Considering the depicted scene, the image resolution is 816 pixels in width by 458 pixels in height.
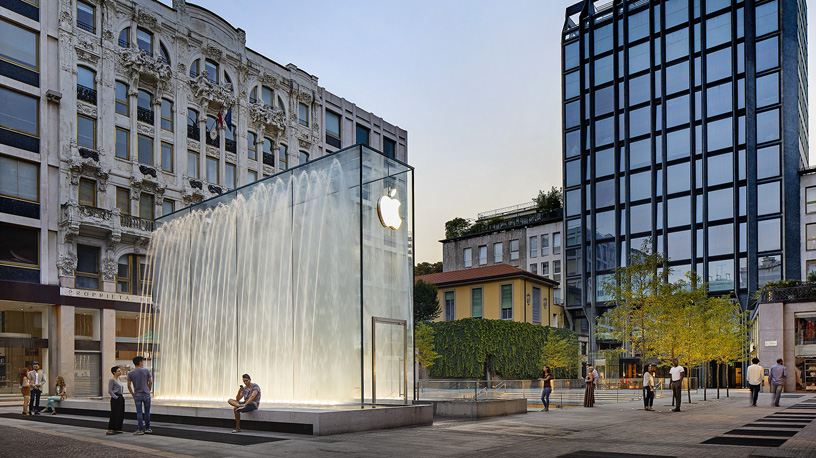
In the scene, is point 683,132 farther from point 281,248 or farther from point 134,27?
point 281,248

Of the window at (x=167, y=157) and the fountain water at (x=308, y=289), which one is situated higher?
the window at (x=167, y=157)

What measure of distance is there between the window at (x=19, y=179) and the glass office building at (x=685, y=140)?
52.9 m

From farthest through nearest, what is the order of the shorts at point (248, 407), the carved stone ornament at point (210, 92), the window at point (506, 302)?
the window at point (506, 302)
the carved stone ornament at point (210, 92)
the shorts at point (248, 407)

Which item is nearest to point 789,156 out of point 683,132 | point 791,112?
point 791,112

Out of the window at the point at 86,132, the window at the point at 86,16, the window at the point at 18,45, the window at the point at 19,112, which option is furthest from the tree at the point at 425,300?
the window at the point at 18,45

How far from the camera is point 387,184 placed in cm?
1981

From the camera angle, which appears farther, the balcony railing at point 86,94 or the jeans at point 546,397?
the balcony railing at point 86,94

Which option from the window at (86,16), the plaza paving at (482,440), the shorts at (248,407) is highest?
the window at (86,16)

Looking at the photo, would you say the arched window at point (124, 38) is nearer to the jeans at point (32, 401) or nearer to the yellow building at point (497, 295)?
the jeans at point (32, 401)

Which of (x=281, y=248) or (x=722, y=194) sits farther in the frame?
(x=722, y=194)

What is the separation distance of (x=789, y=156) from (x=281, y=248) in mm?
56388

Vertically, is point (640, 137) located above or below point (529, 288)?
above

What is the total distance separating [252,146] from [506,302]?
27.1 metres

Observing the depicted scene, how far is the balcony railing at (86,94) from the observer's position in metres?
40.0
